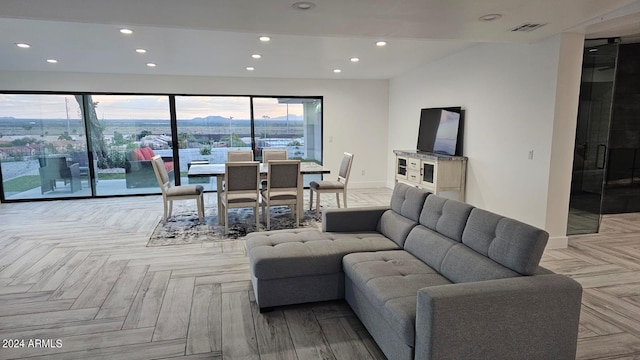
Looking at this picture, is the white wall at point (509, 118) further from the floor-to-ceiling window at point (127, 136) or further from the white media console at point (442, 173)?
the floor-to-ceiling window at point (127, 136)

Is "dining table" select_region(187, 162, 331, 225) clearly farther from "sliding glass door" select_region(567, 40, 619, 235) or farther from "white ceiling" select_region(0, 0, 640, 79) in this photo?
"sliding glass door" select_region(567, 40, 619, 235)

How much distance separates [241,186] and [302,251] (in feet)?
7.49

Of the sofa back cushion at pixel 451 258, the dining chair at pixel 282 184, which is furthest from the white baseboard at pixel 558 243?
the dining chair at pixel 282 184

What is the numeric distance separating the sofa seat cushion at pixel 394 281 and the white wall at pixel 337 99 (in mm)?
5462

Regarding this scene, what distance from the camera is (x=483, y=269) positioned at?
2123mm

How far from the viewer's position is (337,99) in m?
7.96

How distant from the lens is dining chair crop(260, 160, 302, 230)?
4.89 meters

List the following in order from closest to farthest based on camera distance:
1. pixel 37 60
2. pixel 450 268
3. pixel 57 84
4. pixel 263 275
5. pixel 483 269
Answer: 1. pixel 483 269
2. pixel 450 268
3. pixel 263 275
4. pixel 37 60
5. pixel 57 84

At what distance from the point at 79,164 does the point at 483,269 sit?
7.60 metres

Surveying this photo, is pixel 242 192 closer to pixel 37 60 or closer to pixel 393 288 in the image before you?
pixel 393 288

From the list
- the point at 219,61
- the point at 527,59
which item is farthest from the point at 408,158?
the point at 219,61

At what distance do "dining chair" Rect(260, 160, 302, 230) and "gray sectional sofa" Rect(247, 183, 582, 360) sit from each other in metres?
1.73

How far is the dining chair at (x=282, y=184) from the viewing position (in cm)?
489

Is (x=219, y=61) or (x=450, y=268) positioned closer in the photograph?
(x=450, y=268)
